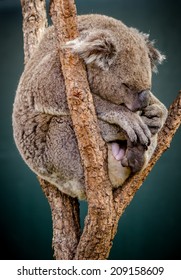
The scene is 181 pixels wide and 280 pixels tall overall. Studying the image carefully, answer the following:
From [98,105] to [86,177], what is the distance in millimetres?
355

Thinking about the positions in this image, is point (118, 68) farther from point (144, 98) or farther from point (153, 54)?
point (153, 54)

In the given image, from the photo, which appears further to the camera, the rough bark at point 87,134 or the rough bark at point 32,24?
the rough bark at point 32,24

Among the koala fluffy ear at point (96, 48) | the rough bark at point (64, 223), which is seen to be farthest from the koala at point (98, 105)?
the rough bark at point (64, 223)

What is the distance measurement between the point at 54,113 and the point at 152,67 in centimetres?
66

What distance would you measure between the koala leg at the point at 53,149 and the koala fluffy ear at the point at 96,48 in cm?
35

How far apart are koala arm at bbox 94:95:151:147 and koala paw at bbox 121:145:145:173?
0.18 feet

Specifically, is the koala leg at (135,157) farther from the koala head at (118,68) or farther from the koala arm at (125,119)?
the koala head at (118,68)

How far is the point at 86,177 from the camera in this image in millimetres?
2260

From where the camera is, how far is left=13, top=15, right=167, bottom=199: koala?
218cm

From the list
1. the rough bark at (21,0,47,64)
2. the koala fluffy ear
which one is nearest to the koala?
the koala fluffy ear

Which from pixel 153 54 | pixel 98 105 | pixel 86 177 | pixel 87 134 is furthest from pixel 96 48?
pixel 86 177

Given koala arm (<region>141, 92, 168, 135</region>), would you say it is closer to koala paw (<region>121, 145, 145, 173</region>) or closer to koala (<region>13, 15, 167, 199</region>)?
koala (<region>13, 15, 167, 199</region>)

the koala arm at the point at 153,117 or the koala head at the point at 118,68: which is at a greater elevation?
the koala head at the point at 118,68

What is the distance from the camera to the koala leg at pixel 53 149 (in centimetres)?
235
